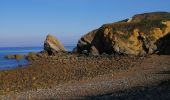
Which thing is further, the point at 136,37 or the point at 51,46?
the point at 51,46

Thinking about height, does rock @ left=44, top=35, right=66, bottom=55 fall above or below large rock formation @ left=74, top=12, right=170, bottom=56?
below

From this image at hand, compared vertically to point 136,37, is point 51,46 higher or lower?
lower

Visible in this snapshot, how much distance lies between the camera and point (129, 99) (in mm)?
16938

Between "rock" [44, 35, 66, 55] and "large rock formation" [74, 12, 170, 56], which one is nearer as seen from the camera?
"large rock formation" [74, 12, 170, 56]

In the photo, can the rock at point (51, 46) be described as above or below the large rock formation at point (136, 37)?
below

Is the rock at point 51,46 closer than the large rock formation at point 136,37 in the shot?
No

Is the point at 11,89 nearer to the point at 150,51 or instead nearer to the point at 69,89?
the point at 69,89

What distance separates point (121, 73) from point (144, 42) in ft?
60.8

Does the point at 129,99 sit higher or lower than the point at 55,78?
higher

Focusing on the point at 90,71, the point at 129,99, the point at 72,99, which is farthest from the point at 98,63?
the point at 129,99

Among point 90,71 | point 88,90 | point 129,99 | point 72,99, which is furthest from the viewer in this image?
point 90,71

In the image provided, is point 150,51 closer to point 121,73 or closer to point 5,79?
point 121,73

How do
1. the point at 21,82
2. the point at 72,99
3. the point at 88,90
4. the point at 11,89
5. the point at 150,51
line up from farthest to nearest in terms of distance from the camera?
1. the point at 150,51
2. the point at 21,82
3. the point at 11,89
4. the point at 88,90
5. the point at 72,99

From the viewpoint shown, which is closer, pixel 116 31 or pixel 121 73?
pixel 121 73
